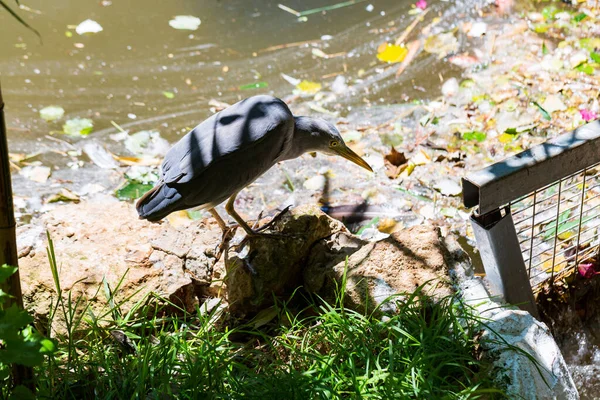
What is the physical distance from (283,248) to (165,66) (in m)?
3.05

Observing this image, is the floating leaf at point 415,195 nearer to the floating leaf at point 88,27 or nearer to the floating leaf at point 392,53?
the floating leaf at point 392,53

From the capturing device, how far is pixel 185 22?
596 cm

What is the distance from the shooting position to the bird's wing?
110 inches

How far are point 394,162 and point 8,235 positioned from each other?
2771 mm

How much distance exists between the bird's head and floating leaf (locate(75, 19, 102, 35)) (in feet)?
10.9

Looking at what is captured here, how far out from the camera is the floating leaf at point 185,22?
5906mm

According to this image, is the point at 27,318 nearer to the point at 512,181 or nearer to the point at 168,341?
the point at 168,341

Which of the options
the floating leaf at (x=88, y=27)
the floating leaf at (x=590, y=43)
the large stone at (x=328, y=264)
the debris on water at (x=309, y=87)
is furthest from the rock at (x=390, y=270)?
the floating leaf at (x=88, y=27)

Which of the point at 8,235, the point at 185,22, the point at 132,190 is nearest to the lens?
the point at 8,235

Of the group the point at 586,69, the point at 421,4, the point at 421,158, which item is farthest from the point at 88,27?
the point at 586,69

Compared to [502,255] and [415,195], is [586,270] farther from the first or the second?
[415,195]

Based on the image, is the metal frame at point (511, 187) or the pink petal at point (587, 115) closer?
the metal frame at point (511, 187)

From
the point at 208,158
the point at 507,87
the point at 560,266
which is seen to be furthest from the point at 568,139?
the point at 507,87

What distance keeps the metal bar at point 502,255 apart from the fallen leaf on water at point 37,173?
298 centimetres
